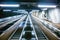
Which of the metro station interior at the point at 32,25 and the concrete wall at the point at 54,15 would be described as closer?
the metro station interior at the point at 32,25

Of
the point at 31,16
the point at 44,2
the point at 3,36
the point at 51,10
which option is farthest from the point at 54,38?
the point at 31,16

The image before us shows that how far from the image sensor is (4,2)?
7113 mm

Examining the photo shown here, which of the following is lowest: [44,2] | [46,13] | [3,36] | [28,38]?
[28,38]

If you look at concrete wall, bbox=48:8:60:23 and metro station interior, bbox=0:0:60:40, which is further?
concrete wall, bbox=48:8:60:23

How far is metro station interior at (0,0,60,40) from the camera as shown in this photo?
21.0 ft

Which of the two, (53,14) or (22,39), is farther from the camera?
(53,14)

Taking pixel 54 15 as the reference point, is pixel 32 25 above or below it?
below

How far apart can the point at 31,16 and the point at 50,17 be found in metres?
5.70

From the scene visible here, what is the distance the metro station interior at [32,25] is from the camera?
639 cm

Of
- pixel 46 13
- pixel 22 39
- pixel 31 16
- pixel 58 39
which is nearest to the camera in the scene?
pixel 58 39

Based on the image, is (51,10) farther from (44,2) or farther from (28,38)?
(28,38)

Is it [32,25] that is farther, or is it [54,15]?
[32,25]

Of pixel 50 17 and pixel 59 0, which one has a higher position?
pixel 59 0

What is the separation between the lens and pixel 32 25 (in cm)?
1054
